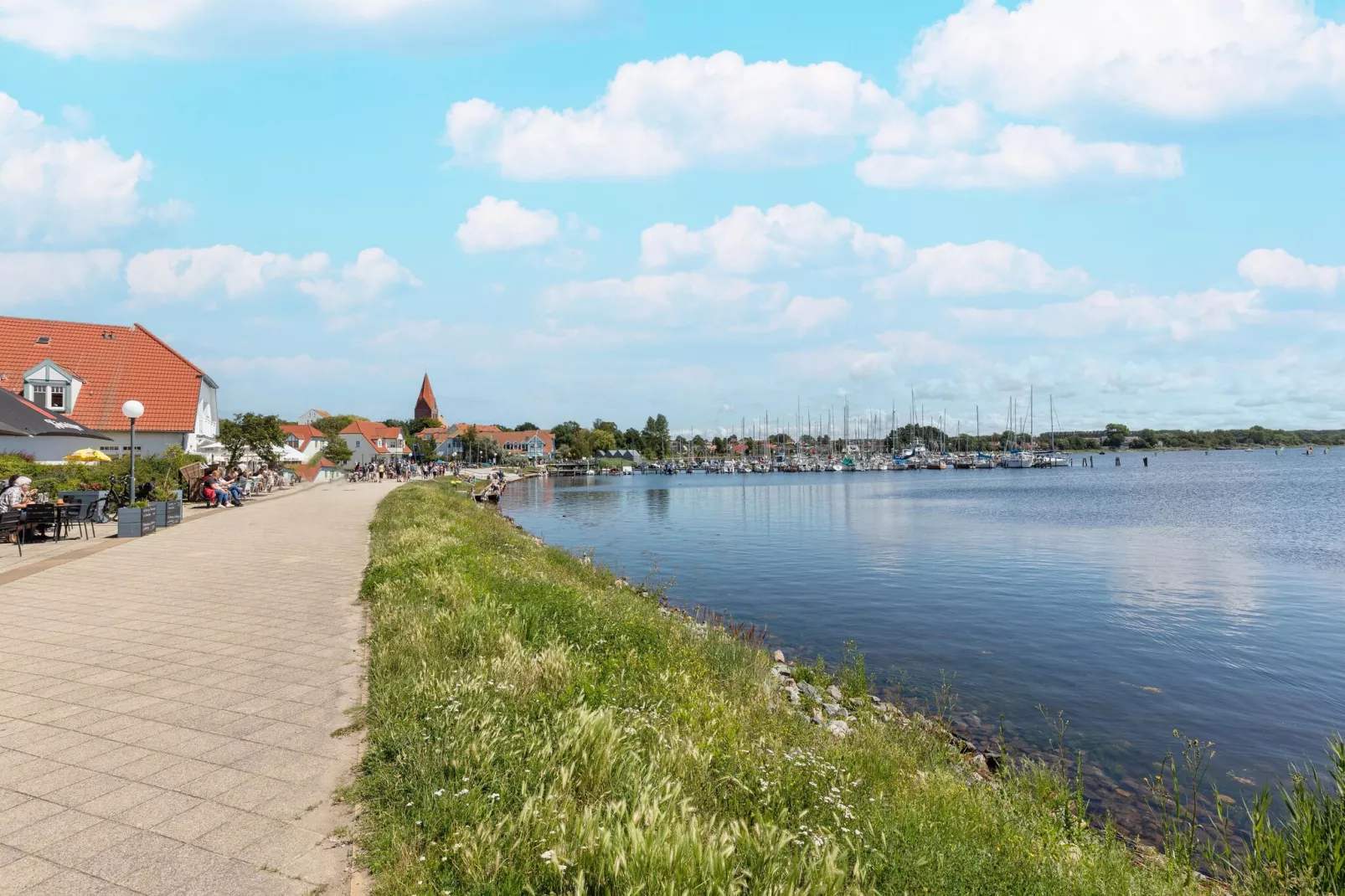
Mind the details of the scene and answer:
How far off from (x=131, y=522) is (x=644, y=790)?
1859 centimetres

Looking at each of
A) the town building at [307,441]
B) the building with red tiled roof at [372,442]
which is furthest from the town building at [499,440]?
the town building at [307,441]

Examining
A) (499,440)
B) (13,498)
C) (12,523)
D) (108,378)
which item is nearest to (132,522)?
(13,498)

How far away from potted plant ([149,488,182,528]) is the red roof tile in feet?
62.4

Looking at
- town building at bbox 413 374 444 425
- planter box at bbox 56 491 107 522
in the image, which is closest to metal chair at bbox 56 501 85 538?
planter box at bbox 56 491 107 522

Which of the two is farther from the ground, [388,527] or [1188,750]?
[388,527]

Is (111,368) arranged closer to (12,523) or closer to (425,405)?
(12,523)

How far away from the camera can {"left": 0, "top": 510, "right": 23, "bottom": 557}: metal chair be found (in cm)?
1502

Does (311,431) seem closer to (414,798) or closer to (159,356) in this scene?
(159,356)

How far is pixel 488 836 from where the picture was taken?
377cm

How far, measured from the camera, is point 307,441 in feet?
338

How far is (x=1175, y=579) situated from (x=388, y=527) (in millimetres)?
23020

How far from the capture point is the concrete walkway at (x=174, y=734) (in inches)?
154

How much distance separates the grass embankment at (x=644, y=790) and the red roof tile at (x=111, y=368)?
38.6m

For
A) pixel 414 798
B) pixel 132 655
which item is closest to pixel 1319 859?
pixel 414 798
